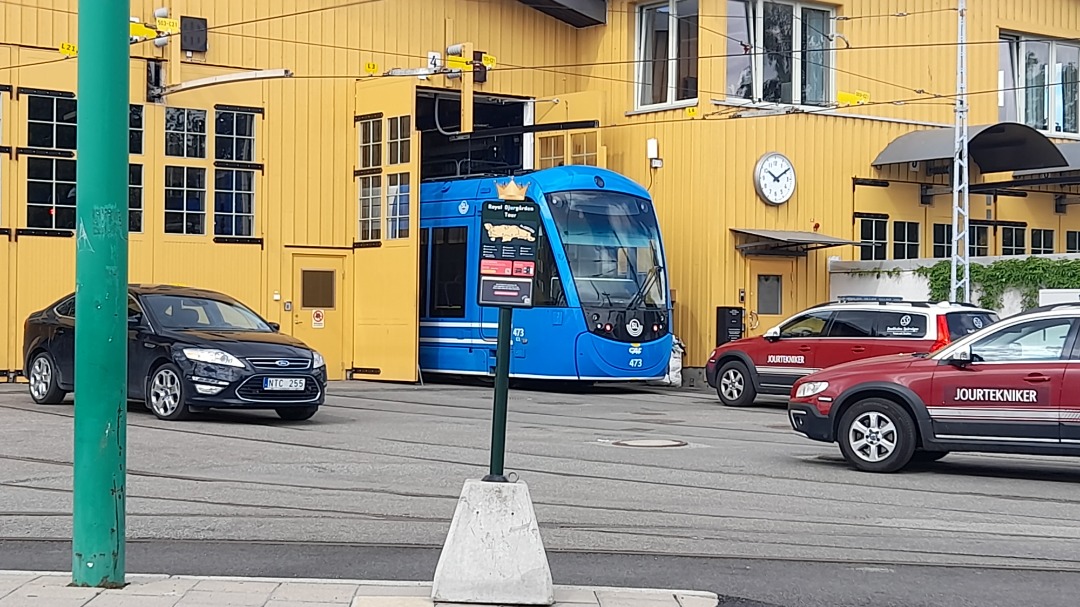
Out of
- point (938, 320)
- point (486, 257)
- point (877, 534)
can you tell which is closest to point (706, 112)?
point (938, 320)

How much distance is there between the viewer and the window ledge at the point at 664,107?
92.1 ft

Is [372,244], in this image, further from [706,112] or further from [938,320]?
[938,320]

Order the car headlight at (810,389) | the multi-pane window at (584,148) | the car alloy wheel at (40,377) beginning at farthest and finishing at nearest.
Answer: the multi-pane window at (584,148) → the car alloy wheel at (40,377) → the car headlight at (810,389)

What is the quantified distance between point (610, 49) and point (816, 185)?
5028mm

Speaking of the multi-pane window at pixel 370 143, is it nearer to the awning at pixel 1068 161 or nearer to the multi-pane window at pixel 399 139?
the multi-pane window at pixel 399 139

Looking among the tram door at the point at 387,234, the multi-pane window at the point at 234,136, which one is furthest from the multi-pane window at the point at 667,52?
the multi-pane window at the point at 234,136

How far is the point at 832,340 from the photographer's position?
21750 mm

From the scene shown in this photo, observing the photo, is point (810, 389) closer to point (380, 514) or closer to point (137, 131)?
point (380, 514)

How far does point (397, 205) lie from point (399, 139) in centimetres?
120

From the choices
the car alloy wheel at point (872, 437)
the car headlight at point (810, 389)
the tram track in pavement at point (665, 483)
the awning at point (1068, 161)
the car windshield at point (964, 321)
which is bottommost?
the tram track in pavement at point (665, 483)

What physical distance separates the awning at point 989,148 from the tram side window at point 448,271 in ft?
29.8

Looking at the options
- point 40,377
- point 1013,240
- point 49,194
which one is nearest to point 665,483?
point 40,377

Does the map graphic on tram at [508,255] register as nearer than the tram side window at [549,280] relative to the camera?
Yes

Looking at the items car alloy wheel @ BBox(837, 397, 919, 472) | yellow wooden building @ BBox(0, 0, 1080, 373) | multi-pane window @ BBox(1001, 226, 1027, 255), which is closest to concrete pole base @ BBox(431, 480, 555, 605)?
car alloy wheel @ BBox(837, 397, 919, 472)
